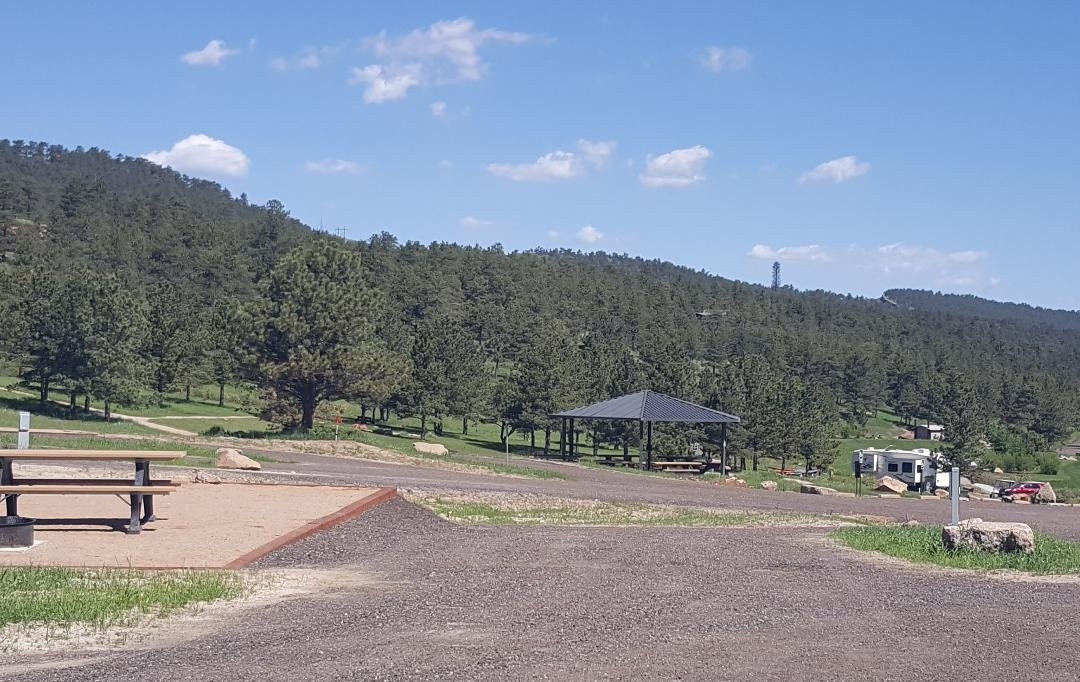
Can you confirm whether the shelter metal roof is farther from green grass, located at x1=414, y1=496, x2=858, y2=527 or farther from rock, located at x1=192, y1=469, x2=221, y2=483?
rock, located at x1=192, y1=469, x2=221, y2=483

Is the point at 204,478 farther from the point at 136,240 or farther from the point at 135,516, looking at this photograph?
the point at 136,240

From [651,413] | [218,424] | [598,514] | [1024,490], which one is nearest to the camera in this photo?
[598,514]

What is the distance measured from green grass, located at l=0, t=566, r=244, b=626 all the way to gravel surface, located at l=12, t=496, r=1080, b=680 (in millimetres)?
766

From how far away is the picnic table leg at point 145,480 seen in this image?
1078cm

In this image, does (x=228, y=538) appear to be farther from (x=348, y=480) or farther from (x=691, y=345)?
(x=691, y=345)

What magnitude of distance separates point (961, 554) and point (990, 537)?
0.40 metres

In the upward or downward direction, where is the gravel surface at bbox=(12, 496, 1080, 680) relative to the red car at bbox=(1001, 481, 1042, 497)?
upward

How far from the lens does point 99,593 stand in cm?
766

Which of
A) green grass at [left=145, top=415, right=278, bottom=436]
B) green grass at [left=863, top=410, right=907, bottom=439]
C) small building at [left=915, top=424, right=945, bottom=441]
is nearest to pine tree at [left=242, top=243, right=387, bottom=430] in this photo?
green grass at [left=145, top=415, right=278, bottom=436]

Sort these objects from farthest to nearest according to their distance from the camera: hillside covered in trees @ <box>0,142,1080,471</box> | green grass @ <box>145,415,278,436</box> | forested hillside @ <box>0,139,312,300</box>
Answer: forested hillside @ <box>0,139,312,300</box> → green grass @ <box>145,415,278,436</box> → hillside covered in trees @ <box>0,142,1080,471</box>

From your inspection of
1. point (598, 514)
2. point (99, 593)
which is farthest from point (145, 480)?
point (598, 514)

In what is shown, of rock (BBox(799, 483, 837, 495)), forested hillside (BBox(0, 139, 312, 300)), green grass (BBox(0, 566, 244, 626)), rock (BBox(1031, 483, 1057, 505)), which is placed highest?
forested hillside (BBox(0, 139, 312, 300))

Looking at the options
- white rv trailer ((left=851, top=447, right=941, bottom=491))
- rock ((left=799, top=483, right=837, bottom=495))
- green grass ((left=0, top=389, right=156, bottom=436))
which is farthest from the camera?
white rv trailer ((left=851, top=447, right=941, bottom=491))

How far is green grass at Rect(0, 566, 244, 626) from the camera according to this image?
693 centimetres
